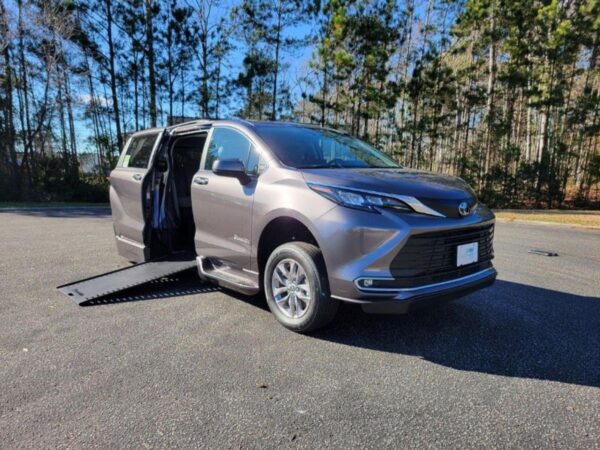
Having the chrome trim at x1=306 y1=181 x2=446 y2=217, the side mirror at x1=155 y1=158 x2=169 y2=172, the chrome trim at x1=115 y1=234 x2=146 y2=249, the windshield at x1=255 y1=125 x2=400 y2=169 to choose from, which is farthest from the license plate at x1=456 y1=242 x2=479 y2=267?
the chrome trim at x1=115 y1=234 x2=146 y2=249

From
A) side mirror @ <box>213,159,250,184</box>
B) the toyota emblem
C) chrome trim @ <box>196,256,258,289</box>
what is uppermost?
side mirror @ <box>213,159,250,184</box>

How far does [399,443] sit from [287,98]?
19492mm

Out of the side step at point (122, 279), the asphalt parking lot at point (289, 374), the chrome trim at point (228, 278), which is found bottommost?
the asphalt parking lot at point (289, 374)

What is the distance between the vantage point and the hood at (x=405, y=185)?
9.25ft

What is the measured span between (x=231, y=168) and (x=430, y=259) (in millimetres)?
1713

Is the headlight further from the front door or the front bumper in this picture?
the front door

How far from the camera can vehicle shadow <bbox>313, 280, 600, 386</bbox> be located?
2.70 metres

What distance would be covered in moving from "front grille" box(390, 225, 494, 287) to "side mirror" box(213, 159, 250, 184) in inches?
58.2

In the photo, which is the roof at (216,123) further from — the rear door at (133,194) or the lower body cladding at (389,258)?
the lower body cladding at (389,258)

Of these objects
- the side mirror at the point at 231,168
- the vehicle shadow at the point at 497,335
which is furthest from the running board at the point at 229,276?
the side mirror at the point at 231,168

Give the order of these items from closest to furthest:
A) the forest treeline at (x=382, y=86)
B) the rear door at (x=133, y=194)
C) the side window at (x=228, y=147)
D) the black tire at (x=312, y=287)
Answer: the black tire at (x=312, y=287) → the side window at (x=228, y=147) → the rear door at (x=133, y=194) → the forest treeline at (x=382, y=86)

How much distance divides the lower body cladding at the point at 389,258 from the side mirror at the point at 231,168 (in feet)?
3.02

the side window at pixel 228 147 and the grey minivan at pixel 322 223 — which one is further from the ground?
the side window at pixel 228 147

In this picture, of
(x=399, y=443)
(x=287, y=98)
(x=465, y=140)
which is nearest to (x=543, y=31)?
(x=465, y=140)
